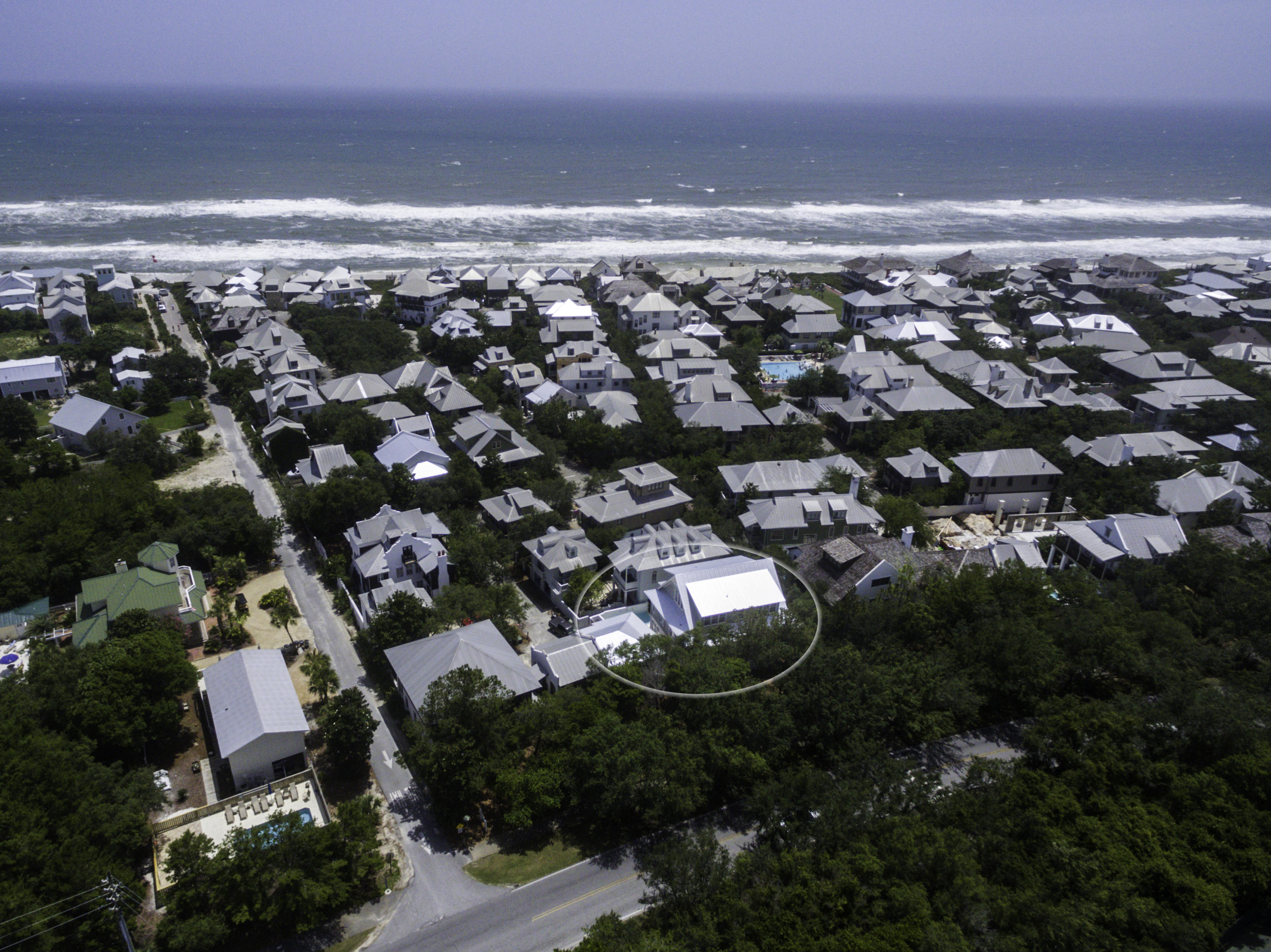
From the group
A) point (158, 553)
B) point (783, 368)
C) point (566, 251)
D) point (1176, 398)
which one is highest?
point (566, 251)

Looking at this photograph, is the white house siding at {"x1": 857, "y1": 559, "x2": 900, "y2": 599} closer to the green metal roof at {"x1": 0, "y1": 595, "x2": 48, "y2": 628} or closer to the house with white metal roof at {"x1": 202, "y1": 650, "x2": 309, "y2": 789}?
the house with white metal roof at {"x1": 202, "y1": 650, "x2": 309, "y2": 789}

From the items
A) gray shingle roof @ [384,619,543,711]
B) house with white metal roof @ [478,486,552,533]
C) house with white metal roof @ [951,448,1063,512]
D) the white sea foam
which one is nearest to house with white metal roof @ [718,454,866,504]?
house with white metal roof @ [951,448,1063,512]

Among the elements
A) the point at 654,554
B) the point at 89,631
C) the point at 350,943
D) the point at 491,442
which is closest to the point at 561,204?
the point at 491,442

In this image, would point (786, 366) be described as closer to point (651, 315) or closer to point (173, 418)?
point (651, 315)

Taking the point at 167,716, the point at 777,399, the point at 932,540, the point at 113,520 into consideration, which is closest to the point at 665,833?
the point at 167,716

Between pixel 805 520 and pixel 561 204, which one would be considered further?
pixel 561 204

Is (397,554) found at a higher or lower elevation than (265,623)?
higher
